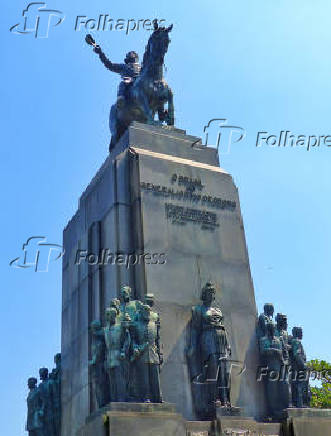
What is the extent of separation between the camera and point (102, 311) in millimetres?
15680

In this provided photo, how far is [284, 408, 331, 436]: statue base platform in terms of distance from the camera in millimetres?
13609

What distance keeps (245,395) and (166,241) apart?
4.78m

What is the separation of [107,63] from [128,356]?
1415cm

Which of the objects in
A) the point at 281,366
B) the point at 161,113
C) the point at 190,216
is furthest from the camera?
the point at 161,113

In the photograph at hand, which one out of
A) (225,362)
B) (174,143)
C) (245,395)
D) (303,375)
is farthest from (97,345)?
(174,143)

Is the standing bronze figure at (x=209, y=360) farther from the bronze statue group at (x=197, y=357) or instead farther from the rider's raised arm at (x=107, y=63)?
the rider's raised arm at (x=107, y=63)

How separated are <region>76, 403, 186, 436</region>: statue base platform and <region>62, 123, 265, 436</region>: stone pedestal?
4.80 ft

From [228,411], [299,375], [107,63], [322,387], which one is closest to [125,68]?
[107,63]

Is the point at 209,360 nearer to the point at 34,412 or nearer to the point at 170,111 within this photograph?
the point at 34,412

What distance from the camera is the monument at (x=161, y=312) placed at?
12.8 meters

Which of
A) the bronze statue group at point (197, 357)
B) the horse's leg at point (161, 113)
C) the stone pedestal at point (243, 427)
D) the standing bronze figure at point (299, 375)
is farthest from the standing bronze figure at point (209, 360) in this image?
the horse's leg at point (161, 113)

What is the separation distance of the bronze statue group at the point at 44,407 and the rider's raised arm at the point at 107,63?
12305mm

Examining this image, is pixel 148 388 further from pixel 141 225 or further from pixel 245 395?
pixel 141 225

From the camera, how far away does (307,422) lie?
13.8 meters
